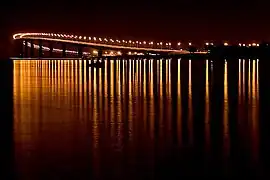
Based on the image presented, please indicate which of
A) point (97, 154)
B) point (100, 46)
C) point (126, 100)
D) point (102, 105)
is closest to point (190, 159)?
point (97, 154)

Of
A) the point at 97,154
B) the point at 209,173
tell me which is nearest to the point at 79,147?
the point at 97,154

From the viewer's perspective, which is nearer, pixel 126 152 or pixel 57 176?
pixel 57 176

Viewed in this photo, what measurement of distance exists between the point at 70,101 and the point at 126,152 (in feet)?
27.7

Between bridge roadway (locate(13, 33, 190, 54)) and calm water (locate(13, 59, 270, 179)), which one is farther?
bridge roadway (locate(13, 33, 190, 54))

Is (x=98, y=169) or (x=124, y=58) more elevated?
(x=124, y=58)

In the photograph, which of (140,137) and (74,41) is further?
(74,41)

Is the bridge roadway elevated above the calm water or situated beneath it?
elevated above

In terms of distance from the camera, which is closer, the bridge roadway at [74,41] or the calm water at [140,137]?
the calm water at [140,137]

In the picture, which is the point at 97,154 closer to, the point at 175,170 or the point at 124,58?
the point at 175,170

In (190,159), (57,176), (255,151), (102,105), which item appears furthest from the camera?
(102,105)

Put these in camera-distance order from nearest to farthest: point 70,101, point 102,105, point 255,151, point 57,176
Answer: point 57,176 → point 255,151 → point 102,105 → point 70,101

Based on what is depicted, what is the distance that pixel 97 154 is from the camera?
8.46 m

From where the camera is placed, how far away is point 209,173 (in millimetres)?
7336

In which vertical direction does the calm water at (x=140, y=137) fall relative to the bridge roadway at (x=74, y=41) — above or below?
below
